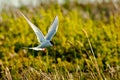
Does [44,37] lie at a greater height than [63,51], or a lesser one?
greater

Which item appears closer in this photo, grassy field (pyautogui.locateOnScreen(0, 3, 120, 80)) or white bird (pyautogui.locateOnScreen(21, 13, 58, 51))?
white bird (pyautogui.locateOnScreen(21, 13, 58, 51))

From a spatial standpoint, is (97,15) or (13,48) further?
(97,15)

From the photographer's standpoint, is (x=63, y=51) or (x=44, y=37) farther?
(x=63, y=51)

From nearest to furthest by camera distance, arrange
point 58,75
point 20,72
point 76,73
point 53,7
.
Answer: point 58,75, point 76,73, point 20,72, point 53,7

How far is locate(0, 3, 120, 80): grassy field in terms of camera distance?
5.91m

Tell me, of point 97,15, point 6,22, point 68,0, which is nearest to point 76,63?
point 6,22

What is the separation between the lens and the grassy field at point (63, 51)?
19.4 ft

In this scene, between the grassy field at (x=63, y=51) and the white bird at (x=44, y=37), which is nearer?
the white bird at (x=44, y=37)

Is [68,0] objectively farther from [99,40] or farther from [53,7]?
[99,40]

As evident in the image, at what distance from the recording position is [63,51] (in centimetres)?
724

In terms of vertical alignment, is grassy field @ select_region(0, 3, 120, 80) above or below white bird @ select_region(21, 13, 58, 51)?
below

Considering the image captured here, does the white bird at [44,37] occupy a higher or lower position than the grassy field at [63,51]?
higher

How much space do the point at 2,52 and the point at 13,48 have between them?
6.7 inches

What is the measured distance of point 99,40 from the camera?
7.37 metres
